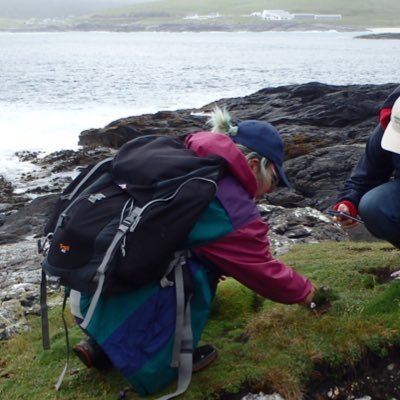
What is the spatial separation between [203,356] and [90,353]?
0.79m

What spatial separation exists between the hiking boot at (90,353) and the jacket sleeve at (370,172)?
7.90 ft

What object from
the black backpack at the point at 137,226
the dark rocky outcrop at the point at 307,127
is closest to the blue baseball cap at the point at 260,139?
the black backpack at the point at 137,226

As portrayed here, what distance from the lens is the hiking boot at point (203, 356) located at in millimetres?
4379

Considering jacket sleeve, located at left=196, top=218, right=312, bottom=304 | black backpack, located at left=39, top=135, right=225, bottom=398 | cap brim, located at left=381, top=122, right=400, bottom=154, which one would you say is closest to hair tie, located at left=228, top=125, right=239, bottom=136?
black backpack, located at left=39, top=135, right=225, bottom=398

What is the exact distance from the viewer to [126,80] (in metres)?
59.5

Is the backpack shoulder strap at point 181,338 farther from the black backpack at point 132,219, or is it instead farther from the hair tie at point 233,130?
the hair tie at point 233,130

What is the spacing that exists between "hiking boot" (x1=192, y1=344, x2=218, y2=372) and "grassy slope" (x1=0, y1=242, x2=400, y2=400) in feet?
0.18

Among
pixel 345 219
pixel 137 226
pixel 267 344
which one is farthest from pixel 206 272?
pixel 345 219

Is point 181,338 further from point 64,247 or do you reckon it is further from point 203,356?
point 64,247

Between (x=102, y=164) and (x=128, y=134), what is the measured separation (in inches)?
903

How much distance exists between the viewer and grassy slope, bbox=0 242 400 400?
428 cm

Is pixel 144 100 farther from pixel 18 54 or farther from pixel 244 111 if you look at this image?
pixel 18 54

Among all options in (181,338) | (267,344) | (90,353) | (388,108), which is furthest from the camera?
(388,108)

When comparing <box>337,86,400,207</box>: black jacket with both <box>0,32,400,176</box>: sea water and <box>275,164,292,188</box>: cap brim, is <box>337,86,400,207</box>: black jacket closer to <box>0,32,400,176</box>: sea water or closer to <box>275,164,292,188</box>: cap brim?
<box>275,164,292,188</box>: cap brim
